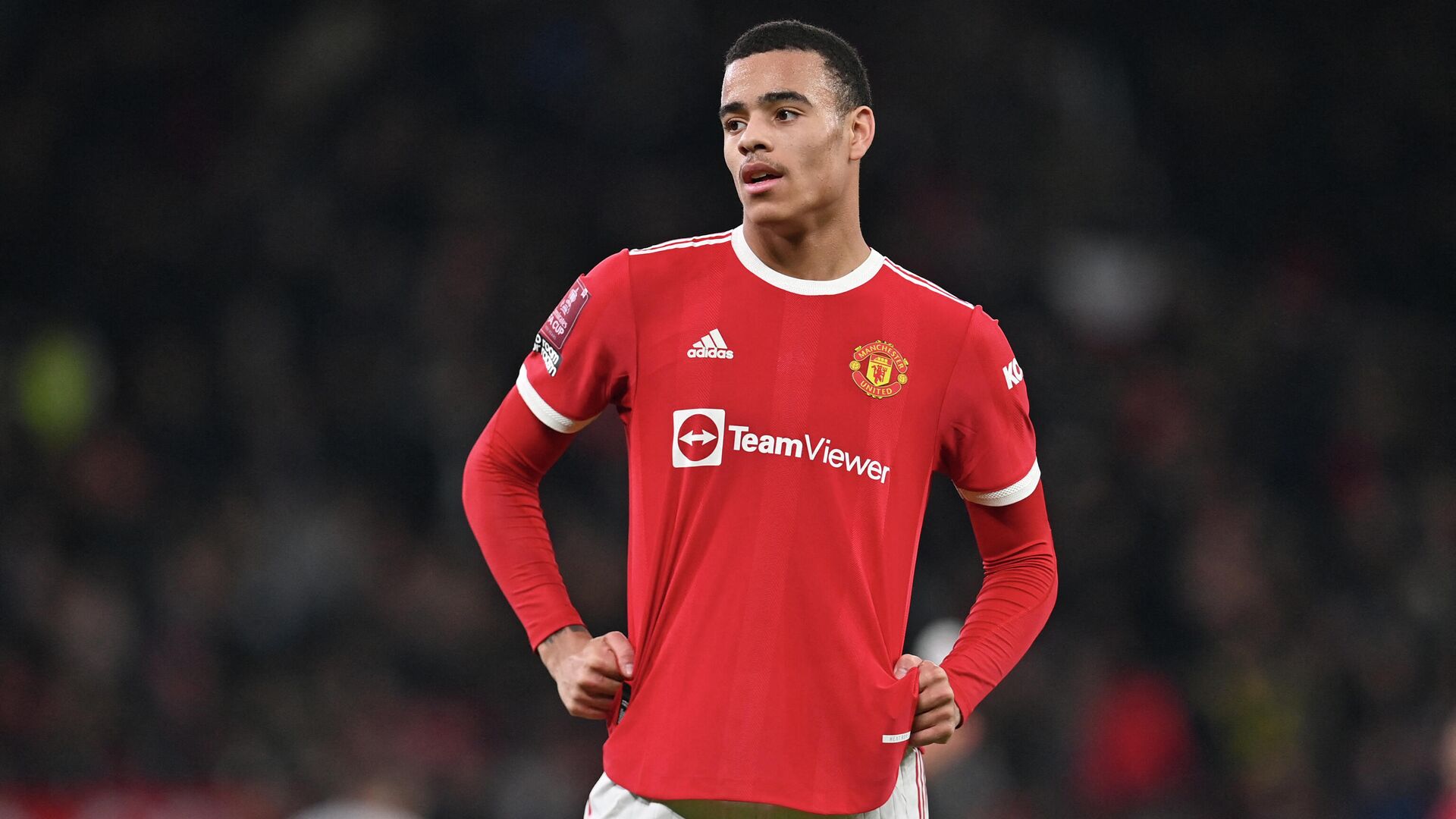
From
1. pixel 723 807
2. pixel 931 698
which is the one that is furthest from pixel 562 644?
pixel 931 698

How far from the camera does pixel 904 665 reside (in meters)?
2.98

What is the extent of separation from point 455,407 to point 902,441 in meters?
6.83

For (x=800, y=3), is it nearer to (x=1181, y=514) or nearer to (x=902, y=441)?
(x=1181, y=514)

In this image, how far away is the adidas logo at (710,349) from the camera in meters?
2.99

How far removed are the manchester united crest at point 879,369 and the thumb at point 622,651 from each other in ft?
2.04

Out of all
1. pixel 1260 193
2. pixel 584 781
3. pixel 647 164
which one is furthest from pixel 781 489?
pixel 1260 193

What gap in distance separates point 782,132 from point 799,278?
27 centimetres

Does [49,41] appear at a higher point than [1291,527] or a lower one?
higher

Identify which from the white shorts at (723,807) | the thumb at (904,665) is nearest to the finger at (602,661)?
the white shorts at (723,807)

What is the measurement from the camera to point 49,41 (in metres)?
10.8

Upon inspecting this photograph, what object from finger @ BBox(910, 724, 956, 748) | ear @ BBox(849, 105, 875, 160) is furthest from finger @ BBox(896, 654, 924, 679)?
ear @ BBox(849, 105, 875, 160)

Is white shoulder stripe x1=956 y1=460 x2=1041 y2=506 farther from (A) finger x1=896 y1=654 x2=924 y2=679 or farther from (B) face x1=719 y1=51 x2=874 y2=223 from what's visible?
(B) face x1=719 y1=51 x2=874 y2=223

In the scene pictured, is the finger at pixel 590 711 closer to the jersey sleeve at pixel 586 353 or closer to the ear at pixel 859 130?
the jersey sleeve at pixel 586 353

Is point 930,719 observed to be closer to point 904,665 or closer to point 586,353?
point 904,665
